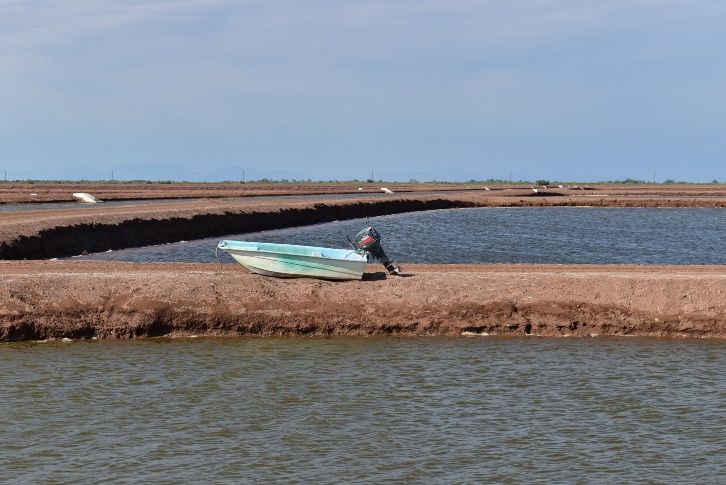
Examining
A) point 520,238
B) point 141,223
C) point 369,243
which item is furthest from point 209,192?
point 369,243

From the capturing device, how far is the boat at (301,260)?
2742 cm

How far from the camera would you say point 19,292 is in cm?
2534

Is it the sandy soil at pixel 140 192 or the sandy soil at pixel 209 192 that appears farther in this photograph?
the sandy soil at pixel 209 192

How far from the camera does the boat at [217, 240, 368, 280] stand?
2742cm

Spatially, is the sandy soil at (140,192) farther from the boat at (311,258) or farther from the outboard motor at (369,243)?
the outboard motor at (369,243)

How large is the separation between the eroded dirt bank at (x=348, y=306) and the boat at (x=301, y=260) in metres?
0.36

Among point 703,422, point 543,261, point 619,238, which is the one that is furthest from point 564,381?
point 619,238

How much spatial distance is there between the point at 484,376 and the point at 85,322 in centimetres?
1004

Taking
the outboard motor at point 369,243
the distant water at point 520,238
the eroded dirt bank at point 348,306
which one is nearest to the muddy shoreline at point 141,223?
the distant water at point 520,238

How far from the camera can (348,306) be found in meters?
26.2

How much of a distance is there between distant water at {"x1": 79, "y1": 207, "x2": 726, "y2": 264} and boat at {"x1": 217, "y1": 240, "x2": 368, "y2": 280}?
13894 mm

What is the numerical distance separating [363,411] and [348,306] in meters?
7.54

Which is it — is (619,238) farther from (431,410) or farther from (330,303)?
(431,410)

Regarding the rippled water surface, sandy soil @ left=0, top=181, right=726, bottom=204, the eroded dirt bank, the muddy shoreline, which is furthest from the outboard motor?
sandy soil @ left=0, top=181, right=726, bottom=204
